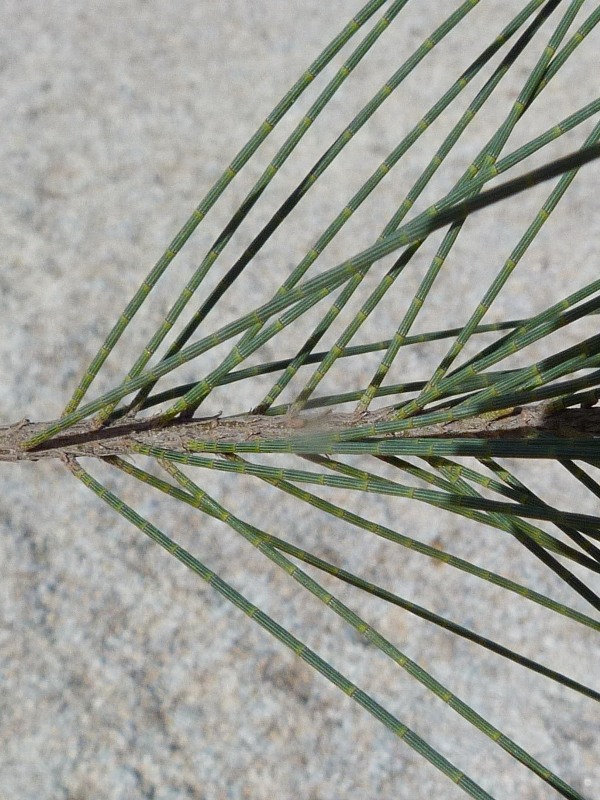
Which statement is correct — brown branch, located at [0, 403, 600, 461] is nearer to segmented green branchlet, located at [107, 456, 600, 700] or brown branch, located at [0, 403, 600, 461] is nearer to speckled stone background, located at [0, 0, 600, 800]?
segmented green branchlet, located at [107, 456, 600, 700]

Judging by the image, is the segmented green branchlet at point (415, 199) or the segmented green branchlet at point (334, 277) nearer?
the segmented green branchlet at point (334, 277)

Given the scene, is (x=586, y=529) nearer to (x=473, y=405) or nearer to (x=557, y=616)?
(x=473, y=405)

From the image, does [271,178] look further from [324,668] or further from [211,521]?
[211,521]

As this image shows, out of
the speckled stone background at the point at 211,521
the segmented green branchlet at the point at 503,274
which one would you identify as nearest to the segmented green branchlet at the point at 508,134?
the segmented green branchlet at the point at 503,274

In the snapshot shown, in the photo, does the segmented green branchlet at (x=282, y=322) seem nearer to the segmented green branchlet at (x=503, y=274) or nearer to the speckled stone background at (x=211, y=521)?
the segmented green branchlet at (x=503, y=274)

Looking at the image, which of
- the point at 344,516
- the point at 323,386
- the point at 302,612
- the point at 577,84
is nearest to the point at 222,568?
the point at 302,612

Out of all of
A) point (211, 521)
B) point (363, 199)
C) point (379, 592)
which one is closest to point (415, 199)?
point (363, 199)

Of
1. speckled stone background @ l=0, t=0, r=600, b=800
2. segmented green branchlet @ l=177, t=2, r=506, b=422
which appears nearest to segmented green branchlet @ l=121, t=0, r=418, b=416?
segmented green branchlet @ l=177, t=2, r=506, b=422

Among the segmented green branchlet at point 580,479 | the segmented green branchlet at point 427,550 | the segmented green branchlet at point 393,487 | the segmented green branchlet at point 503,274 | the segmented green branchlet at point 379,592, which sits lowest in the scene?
the segmented green branchlet at point 379,592
